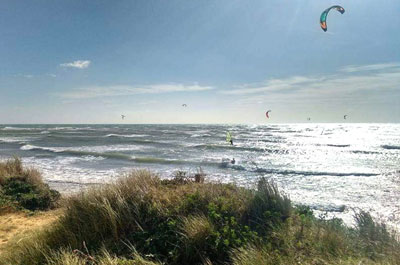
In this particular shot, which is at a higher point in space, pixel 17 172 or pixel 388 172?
pixel 17 172

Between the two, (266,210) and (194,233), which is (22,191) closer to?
(194,233)

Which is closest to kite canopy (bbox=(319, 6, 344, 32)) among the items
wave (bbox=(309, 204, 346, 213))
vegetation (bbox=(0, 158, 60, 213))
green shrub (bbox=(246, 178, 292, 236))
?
green shrub (bbox=(246, 178, 292, 236))

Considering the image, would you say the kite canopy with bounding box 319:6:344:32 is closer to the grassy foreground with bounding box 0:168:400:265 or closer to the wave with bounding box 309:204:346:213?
the grassy foreground with bounding box 0:168:400:265

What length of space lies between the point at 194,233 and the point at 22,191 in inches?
280

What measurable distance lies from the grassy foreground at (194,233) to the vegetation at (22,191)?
321 cm

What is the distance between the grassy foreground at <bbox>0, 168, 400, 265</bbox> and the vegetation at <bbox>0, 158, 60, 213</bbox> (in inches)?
126

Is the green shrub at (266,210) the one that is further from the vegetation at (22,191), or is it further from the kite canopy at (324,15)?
the vegetation at (22,191)

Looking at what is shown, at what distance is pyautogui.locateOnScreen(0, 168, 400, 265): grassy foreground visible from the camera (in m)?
3.26

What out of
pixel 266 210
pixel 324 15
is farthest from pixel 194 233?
pixel 324 15

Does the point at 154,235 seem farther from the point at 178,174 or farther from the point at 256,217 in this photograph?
the point at 178,174

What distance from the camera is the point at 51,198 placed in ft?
25.9

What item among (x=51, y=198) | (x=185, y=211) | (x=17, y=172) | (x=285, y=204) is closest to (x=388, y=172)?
(x=285, y=204)

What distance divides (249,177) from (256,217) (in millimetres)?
10332

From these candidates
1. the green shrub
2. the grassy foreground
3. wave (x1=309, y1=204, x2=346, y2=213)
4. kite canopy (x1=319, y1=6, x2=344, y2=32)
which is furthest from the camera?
wave (x1=309, y1=204, x2=346, y2=213)
